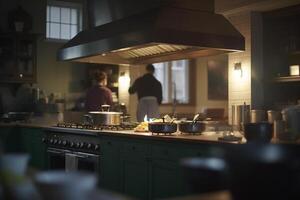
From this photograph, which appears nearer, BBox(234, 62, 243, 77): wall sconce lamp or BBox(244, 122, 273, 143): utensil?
BBox(244, 122, 273, 143): utensil

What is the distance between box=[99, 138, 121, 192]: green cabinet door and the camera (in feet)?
14.2

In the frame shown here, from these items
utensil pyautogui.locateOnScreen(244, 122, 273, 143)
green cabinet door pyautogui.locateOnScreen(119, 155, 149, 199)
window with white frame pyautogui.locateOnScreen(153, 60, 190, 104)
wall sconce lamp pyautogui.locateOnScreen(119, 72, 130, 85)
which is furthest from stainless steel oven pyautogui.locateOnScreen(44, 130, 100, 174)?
window with white frame pyautogui.locateOnScreen(153, 60, 190, 104)

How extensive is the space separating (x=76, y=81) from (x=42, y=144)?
3.15 m

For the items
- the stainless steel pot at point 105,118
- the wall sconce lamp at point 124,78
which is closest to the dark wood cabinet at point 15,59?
the wall sconce lamp at point 124,78

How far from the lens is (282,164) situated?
3.76 feet

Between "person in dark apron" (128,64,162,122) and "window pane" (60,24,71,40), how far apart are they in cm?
257

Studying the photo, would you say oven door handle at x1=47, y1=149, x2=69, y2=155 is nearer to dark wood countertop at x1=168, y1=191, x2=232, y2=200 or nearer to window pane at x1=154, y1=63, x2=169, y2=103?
dark wood countertop at x1=168, y1=191, x2=232, y2=200

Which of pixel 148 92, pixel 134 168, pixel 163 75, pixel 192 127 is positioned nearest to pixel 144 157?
pixel 134 168

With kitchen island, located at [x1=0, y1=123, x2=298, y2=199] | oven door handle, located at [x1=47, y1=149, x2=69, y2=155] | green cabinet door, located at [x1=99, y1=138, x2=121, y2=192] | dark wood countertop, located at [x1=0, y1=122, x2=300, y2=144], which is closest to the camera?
dark wood countertop, located at [x1=0, y1=122, x2=300, y2=144]

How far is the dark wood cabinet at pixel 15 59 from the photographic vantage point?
305 inches

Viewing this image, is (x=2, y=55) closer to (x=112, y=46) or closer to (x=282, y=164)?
(x=112, y=46)

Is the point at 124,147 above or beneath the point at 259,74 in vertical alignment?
beneath

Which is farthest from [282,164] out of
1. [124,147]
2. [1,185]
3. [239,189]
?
[124,147]

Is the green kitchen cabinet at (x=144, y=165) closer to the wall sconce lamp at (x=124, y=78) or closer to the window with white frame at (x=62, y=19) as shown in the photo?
the wall sconce lamp at (x=124, y=78)
